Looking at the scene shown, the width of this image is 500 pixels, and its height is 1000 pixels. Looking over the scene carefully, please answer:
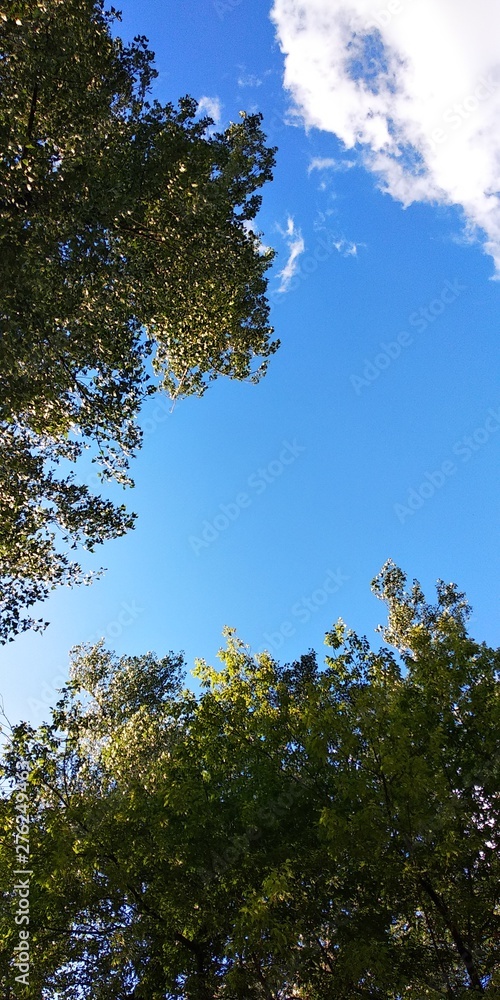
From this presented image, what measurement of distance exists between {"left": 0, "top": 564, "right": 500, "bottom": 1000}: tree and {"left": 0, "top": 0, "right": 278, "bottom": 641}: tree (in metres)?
5.90

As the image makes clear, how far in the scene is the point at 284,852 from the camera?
10586 millimetres

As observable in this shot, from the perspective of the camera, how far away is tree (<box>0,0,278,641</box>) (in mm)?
11094

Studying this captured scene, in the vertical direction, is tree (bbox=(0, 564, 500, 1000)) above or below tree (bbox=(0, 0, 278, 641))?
below

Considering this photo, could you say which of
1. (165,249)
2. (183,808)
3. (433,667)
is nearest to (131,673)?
(183,808)

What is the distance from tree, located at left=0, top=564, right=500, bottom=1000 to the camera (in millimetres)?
9203

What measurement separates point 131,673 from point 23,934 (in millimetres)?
18521

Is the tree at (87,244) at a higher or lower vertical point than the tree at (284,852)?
higher

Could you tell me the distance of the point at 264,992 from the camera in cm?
1004

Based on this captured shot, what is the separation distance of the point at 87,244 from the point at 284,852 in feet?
48.1

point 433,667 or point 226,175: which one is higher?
point 226,175

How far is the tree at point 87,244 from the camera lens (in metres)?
11.1

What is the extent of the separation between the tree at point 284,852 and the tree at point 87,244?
590 centimetres

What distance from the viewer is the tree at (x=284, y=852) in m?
9.20

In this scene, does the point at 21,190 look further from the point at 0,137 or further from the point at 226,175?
the point at 226,175
